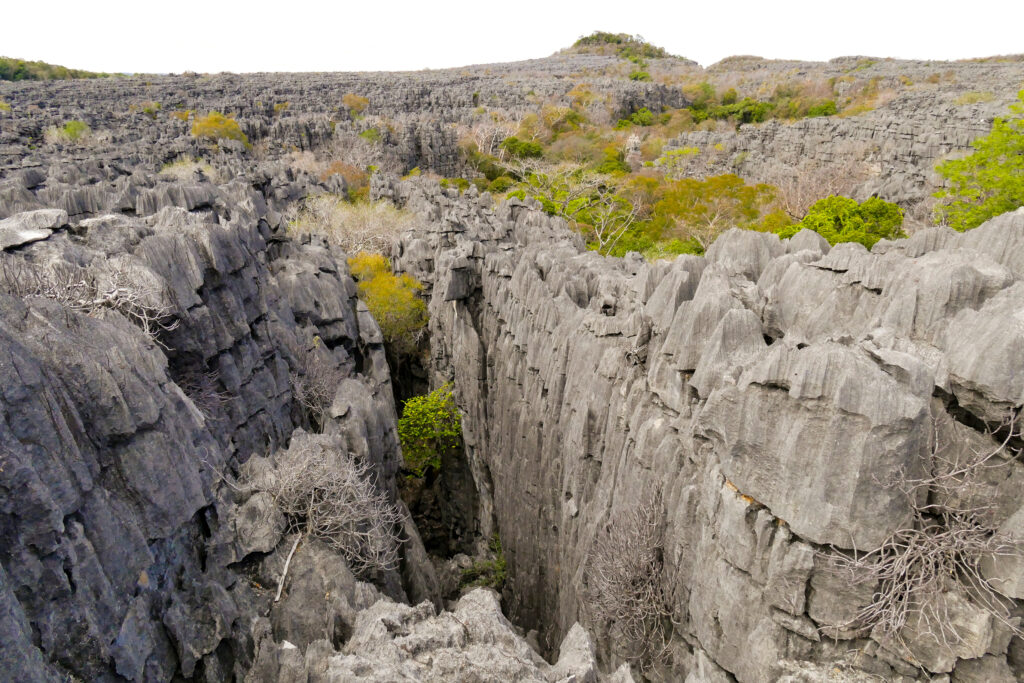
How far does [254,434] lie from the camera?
16.7 meters

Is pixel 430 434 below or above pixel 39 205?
below

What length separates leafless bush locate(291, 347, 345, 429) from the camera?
2039cm

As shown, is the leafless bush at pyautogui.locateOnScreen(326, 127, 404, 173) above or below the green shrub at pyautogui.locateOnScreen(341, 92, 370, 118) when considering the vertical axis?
below

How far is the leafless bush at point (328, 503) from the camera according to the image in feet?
39.4

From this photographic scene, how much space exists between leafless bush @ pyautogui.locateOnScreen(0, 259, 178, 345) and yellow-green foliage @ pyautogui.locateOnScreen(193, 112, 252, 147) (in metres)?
72.5

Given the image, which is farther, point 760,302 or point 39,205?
point 39,205

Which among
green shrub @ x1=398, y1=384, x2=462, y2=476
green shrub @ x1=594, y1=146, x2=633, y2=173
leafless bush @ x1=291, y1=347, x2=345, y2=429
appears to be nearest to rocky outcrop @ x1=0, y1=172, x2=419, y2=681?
leafless bush @ x1=291, y1=347, x2=345, y2=429

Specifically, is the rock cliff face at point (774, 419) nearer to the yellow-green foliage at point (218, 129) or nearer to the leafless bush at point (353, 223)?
the leafless bush at point (353, 223)

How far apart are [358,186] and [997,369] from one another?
63291 millimetres

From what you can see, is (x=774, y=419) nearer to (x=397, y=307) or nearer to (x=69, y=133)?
(x=397, y=307)

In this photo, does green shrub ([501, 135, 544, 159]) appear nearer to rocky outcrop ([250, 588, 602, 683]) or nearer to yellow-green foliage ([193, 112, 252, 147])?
yellow-green foliage ([193, 112, 252, 147])

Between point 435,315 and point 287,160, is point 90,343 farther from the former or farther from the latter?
point 287,160

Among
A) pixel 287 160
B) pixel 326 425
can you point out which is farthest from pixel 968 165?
pixel 287 160

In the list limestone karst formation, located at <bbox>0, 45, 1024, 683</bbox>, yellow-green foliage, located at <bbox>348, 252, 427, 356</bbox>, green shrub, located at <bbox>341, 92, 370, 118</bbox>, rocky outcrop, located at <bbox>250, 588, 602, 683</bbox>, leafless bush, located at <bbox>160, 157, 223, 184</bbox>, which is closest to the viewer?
rocky outcrop, located at <bbox>250, 588, 602, 683</bbox>
